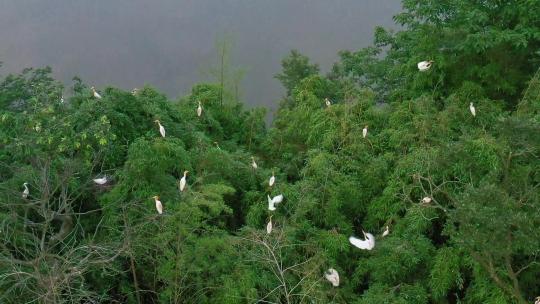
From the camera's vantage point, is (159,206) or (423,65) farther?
(423,65)

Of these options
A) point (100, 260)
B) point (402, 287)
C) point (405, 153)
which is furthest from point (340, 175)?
point (100, 260)

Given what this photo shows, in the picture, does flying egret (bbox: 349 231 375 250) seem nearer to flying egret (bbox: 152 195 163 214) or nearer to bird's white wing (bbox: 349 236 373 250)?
bird's white wing (bbox: 349 236 373 250)

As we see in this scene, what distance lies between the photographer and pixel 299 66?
13.2m

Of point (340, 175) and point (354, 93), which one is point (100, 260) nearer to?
point (340, 175)

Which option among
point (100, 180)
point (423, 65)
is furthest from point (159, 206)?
point (423, 65)

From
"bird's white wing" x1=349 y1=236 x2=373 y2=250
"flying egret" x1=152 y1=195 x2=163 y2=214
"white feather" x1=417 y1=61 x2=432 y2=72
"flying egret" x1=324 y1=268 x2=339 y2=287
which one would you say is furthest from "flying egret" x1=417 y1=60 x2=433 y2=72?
"flying egret" x1=152 y1=195 x2=163 y2=214

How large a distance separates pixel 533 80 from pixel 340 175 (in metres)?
2.33

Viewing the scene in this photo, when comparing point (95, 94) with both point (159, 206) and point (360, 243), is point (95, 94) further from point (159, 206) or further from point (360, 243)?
point (360, 243)

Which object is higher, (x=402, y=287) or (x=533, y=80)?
(x=533, y=80)

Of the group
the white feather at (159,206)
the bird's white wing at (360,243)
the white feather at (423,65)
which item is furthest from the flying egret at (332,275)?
the white feather at (423,65)

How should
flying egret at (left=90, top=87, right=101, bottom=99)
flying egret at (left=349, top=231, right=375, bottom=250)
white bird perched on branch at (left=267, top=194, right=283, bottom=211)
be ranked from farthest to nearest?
flying egret at (left=90, top=87, right=101, bottom=99)
white bird perched on branch at (left=267, top=194, right=283, bottom=211)
flying egret at (left=349, top=231, right=375, bottom=250)

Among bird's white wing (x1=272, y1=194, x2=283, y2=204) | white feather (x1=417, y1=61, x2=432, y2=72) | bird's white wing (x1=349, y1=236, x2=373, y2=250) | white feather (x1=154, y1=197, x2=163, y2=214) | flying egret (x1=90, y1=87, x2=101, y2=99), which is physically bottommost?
bird's white wing (x1=349, y1=236, x2=373, y2=250)

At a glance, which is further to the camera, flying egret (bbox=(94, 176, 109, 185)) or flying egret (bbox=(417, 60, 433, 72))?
flying egret (bbox=(417, 60, 433, 72))

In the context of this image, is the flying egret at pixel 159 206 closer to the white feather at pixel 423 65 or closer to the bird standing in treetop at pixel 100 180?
the bird standing in treetop at pixel 100 180
